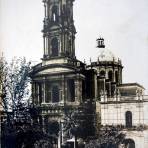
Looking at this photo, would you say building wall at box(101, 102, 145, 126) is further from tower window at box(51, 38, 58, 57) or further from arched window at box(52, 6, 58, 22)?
arched window at box(52, 6, 58, 22)

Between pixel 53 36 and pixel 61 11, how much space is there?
0.79m

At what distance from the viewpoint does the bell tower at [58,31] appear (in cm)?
642

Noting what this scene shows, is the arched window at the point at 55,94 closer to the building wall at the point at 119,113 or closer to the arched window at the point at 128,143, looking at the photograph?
the building wall at the point at 119,113

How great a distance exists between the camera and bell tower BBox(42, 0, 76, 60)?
21.0 ft

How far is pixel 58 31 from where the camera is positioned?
745 centimetres

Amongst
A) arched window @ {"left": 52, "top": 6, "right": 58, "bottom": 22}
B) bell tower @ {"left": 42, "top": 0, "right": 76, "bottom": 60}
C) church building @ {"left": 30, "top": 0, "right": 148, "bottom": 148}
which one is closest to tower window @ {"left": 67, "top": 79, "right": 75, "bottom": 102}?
church building @ {"left": 30, "top": 0, "right": 148, "bottom": 148}

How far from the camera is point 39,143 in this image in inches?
226

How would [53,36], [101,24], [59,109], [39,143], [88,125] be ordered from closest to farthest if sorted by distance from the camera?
[101,24] < [39,143] < [88,125] < [59,109] < [53,36]

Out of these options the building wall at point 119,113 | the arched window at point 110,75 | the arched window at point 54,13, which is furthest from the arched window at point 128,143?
the arched window at point 110,75

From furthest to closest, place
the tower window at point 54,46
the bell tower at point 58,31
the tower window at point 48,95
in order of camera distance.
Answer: the tower window at point 54,46 → the tower window at point 48,95 → the bell tower at point 58,31

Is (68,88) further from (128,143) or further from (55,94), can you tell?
(128,143)

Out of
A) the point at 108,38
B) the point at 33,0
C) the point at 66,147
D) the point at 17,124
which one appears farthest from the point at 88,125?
the point at 33,0

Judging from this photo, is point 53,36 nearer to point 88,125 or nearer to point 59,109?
point 59,109

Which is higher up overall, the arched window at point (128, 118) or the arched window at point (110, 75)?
the arched window at point (110, 75)
